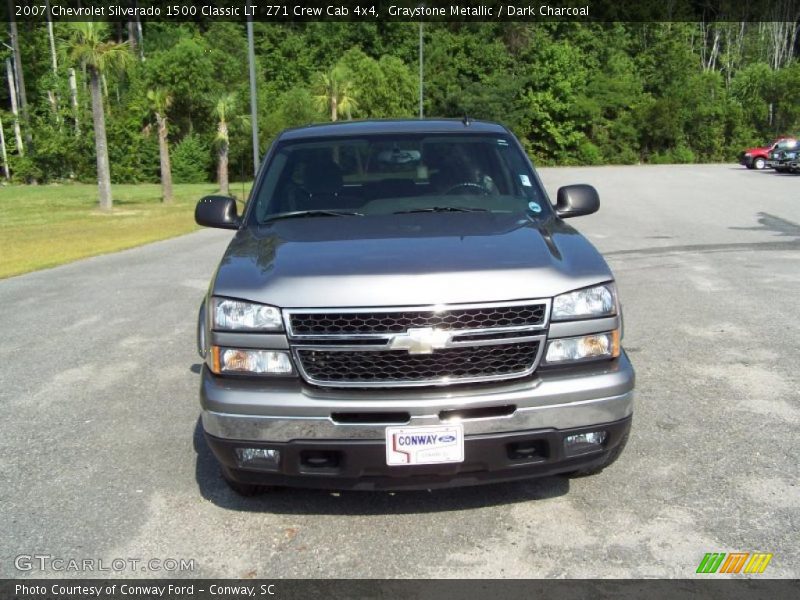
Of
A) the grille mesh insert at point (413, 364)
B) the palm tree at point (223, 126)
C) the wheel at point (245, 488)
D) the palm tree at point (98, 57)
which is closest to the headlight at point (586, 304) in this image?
the grille mesh insert at point (413, 364)

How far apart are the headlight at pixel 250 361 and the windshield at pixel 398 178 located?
1280mm

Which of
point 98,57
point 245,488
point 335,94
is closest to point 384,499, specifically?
point 245,488

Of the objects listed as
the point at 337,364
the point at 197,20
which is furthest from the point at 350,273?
the point at 197,20

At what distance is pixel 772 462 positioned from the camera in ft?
13.6

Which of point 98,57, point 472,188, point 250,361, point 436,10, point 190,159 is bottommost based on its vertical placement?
point 190,159

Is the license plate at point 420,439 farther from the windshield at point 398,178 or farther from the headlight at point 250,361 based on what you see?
the windshield at point 398,178

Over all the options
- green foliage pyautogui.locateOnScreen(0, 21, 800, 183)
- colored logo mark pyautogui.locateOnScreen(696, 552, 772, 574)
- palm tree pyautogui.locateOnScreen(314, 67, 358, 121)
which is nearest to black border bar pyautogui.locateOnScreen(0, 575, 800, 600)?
colored logo mark pyautogui.locateOnScreen(696, 552, 772, 574)

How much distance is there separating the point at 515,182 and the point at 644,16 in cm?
7835

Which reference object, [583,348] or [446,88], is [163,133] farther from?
[446,88]

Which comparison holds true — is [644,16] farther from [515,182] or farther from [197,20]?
[515,182]

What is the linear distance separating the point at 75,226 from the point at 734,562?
73.5ft

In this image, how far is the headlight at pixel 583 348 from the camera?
11.0ft

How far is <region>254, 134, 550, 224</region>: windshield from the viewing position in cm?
448

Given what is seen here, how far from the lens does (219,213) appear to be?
15.4ft
